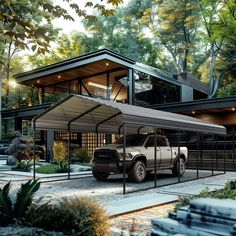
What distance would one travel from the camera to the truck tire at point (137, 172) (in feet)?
42.8

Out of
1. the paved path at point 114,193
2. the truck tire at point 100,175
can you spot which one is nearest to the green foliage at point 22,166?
the paved path at point 114,193

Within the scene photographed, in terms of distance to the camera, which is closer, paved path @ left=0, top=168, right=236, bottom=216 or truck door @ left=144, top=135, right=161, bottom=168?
paved path @ left=0, top=168, right=236, bottom=216

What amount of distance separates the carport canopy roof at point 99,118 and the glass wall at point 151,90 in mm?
6932

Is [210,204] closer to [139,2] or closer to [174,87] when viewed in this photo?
[174,87]

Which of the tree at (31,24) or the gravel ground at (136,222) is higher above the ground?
the tree at (31,24)

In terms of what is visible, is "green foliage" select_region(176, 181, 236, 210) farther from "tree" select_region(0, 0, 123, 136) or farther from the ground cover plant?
"tree" select_region(0, 0, 123, 136)

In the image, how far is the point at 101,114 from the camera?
581 inches

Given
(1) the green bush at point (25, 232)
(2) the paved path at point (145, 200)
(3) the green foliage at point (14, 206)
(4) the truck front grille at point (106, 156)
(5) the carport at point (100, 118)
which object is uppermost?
(5) the carport at point (100, 118)

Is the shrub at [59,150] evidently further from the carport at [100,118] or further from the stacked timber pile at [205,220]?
the stacked timber pile at [205,220]

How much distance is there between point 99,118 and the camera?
50.0ft

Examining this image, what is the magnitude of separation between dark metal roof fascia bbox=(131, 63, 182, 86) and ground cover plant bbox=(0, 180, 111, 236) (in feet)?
58.3

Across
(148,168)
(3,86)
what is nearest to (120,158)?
(148,168)

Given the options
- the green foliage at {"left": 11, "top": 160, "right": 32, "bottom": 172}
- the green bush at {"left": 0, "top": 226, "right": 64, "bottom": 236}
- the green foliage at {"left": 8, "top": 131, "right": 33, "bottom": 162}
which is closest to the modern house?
the green foliage at {"left": 8, "top": 131, "right": 33, "bottom": 162}

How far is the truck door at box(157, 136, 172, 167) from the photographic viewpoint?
14.6 metres
